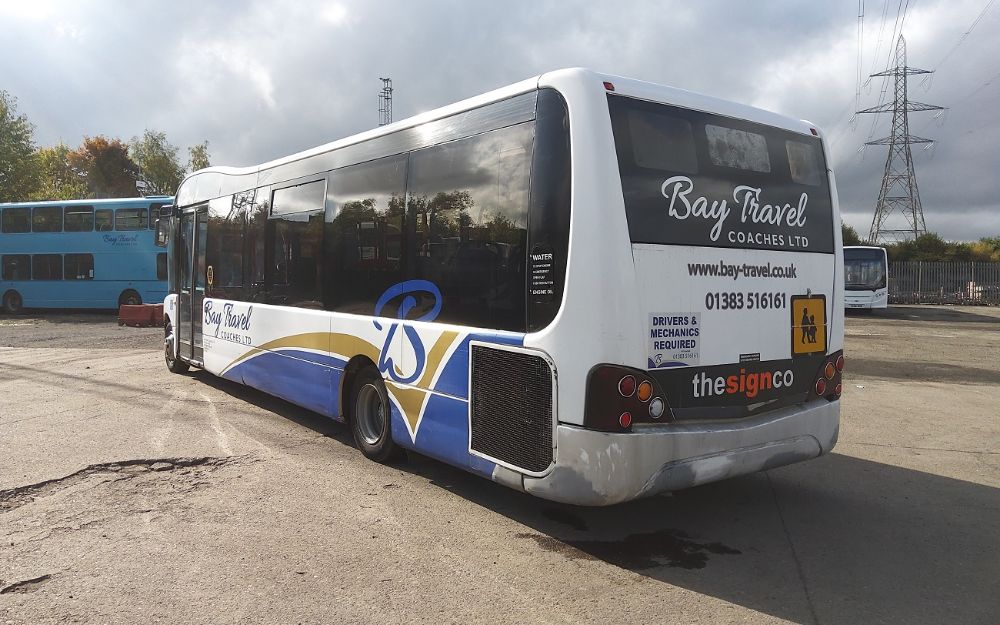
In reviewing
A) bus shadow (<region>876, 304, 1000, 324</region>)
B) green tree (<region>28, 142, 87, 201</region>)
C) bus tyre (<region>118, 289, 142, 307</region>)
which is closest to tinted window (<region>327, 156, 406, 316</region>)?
bus tyre (<region>118, 289, 142, 307</region>)

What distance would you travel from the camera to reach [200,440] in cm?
718

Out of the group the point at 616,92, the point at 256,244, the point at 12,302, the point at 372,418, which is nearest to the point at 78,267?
the point at 12,302

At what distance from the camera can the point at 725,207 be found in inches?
187

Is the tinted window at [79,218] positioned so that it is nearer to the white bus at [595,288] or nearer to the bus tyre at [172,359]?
the bus tyre at [172,359]

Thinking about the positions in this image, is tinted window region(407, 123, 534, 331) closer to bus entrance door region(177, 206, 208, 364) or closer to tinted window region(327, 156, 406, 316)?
tinted window region(327, 156, 406, 316)

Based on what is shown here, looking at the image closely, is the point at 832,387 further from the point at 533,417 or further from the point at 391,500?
the point at 391,500

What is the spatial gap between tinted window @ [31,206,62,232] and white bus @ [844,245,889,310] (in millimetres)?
30454

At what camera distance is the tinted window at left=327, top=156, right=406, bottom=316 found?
5969mm

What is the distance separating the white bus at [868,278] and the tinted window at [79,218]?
28966mm

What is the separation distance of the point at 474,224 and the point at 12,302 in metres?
28.8

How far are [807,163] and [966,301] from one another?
37.4 metres

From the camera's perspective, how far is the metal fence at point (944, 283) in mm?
35656

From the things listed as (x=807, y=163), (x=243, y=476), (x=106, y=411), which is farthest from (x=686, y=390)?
(x=106, y=411)

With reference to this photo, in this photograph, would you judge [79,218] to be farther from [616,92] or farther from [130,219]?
[616,92]
